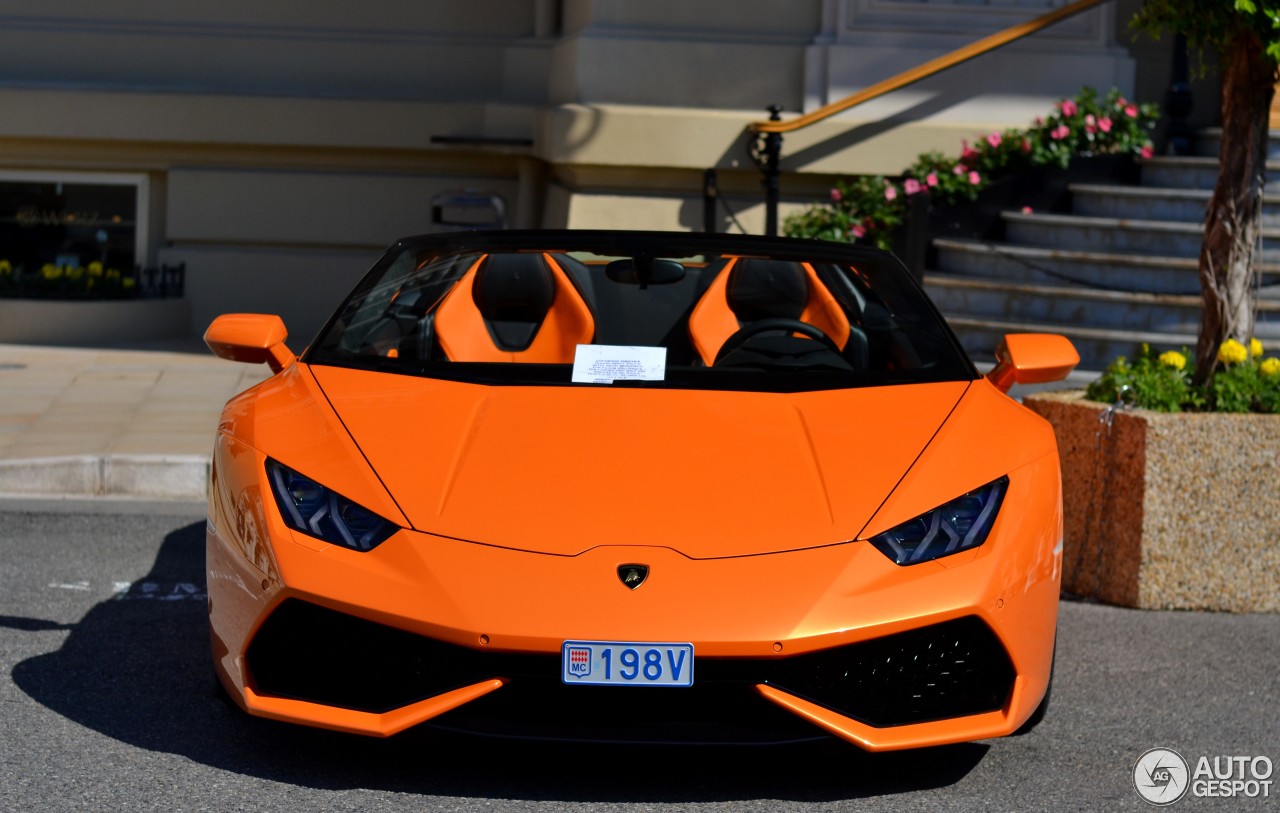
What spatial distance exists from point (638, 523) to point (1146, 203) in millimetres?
7389

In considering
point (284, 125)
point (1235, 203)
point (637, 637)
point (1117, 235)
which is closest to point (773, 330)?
point (637, 637)

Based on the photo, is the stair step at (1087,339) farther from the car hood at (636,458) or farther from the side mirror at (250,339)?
the side mirror at (250,339)

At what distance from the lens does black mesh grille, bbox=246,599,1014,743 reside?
11.5 ft

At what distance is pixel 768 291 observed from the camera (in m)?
5.54

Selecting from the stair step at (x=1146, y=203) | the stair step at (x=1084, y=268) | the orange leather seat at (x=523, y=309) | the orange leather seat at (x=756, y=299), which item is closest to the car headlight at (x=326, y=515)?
the orange leather seat at (x=523, y=309)

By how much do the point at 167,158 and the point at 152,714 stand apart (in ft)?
32.7

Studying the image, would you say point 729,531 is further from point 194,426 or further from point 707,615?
point 194,426

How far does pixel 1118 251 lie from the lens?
10.1 metres

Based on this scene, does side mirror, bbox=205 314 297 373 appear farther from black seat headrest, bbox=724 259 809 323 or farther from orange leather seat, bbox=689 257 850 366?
black seat headrest, bbox=724 259 809 323

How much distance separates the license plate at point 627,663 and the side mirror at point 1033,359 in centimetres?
171

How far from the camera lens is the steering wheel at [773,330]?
5.11 m

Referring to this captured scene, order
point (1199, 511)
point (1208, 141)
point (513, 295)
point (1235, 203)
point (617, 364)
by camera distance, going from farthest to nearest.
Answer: point (1208, 141) < point (1235, 203) < point (1199, 511) < point (513, 295) < point (617, 364)

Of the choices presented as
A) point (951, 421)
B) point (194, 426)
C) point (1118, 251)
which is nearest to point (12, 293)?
point (194, 426)

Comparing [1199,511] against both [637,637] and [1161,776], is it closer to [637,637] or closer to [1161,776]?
[1161,776]
